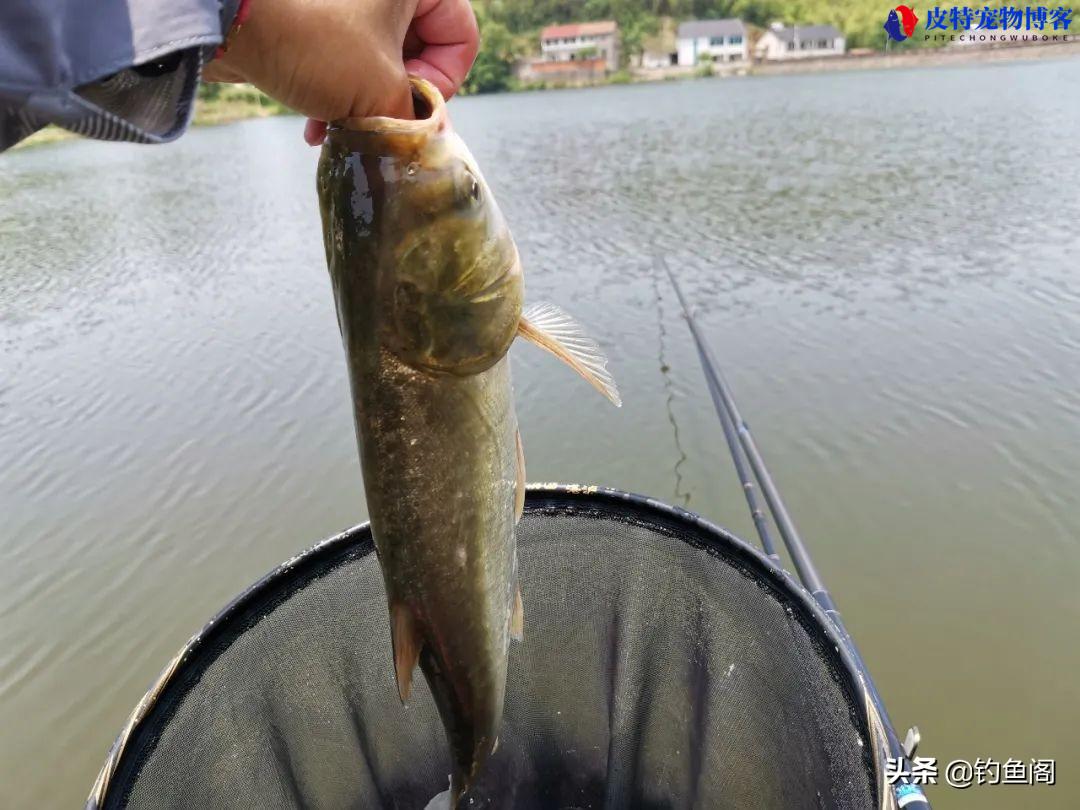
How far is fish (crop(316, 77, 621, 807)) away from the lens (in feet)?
4.26

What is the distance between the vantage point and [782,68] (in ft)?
164

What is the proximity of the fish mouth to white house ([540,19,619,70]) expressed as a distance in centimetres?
7476

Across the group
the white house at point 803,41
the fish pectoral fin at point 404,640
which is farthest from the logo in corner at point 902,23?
the fish pectoral fin at point 404,640

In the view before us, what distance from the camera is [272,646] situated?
6.67 ft

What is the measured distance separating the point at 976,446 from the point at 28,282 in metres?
13.4

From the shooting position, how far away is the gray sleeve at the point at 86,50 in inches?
38.3

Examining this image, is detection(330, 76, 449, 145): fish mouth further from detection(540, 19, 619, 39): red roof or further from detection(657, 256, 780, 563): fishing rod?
detection(540, 19, 619, 39): red roof

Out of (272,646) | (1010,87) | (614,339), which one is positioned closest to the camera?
(272,646)

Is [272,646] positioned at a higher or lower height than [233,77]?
lower

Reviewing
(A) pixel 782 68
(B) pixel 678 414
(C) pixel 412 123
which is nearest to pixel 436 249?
(C) pixel 412 123

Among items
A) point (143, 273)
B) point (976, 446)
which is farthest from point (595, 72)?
point (976, 446)

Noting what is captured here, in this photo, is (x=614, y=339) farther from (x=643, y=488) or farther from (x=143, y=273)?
(x=143, y=273)

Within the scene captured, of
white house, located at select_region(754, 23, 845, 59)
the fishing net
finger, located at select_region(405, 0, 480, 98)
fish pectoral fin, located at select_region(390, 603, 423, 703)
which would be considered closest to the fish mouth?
finger, located at select_region(405, 0, 480, 98)

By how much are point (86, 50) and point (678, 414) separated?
5836mm
